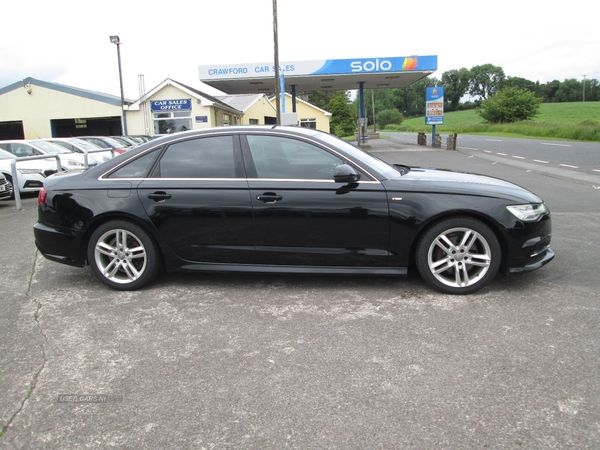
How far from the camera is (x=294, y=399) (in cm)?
276

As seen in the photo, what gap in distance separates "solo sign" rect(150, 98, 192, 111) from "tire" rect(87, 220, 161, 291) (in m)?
26.9

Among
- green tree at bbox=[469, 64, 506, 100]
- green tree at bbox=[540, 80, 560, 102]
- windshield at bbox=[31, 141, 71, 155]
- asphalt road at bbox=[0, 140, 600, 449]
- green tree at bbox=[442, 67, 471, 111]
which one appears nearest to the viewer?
asphalt road at bbox=[0, 140, 600, 449]

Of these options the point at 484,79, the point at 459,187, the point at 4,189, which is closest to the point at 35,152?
the point at 4,189

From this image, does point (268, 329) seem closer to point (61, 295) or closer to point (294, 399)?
point (294, 399)

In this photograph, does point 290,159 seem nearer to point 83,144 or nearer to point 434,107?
point 83,144

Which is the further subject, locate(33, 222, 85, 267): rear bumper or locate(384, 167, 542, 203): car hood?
locate(33, 222, 85, 267): rear bumper

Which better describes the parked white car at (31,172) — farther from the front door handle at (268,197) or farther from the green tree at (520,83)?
the green tree at (520,83)

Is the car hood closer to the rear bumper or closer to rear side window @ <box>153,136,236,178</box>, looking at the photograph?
rear side window @ <box>153,136,236,178</box>

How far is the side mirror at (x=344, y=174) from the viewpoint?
419cm

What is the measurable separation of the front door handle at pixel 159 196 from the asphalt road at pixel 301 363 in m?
0.87

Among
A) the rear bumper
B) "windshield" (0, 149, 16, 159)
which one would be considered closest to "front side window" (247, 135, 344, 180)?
the rear bumper

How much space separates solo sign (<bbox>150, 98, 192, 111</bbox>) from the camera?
3005cm

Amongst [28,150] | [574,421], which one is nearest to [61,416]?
[574,421]

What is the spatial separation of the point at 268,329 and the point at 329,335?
473 mm
